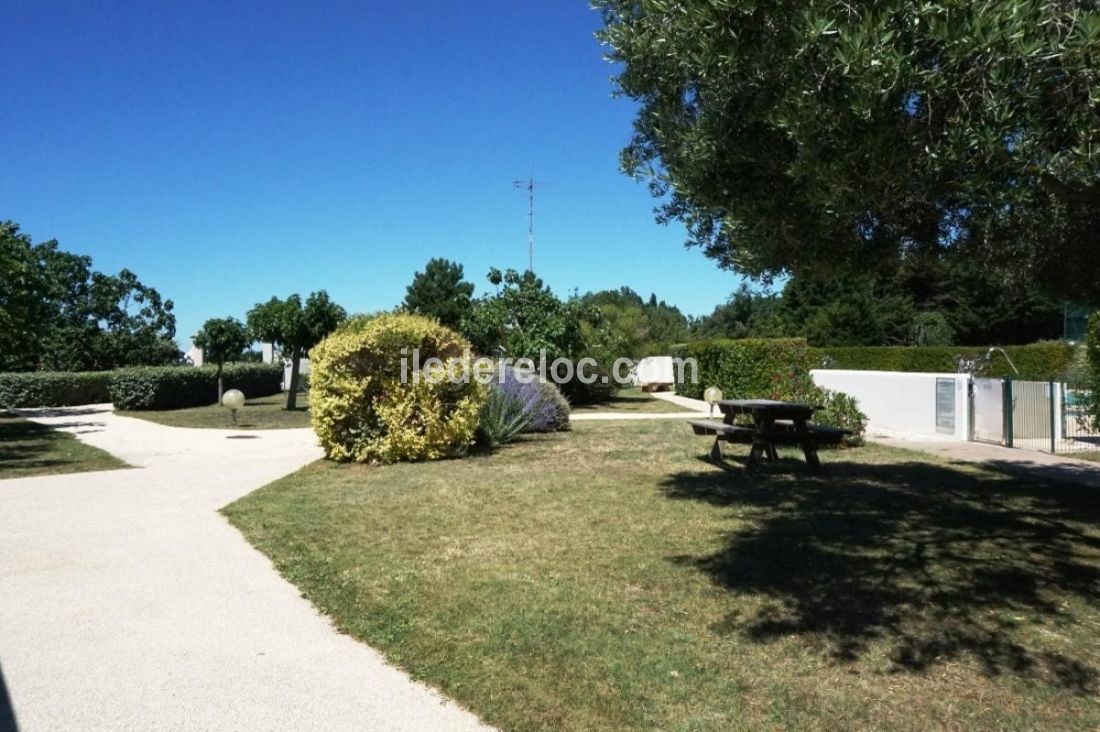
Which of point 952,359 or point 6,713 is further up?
point 952,359

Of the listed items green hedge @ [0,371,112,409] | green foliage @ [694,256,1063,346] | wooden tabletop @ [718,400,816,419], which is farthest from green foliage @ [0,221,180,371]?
green foliage @ [694,256,1063,346]

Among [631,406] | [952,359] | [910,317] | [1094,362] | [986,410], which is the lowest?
[631,406]

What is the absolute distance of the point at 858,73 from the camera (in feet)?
12.1

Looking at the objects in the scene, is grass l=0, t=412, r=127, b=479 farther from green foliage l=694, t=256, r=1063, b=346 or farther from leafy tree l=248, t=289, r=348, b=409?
green foliage l=694, t=256, r=1063, b=346

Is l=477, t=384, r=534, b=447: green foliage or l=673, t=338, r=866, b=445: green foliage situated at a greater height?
l=673, t=338, r=866, b=445: green foliage

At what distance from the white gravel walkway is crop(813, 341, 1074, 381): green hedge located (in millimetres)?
17561

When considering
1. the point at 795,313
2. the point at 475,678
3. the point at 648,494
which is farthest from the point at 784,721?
the point at 795,313

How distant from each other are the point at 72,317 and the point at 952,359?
1551 inches

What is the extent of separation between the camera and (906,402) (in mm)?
14812

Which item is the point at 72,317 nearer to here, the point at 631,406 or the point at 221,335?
the point at 221,335

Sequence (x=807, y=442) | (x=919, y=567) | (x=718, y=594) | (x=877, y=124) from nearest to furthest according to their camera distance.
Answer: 1. (x=877, y=124)
2. (x=718, y=594)
3. (x=919, y=567)
4. (x=807, y=442)

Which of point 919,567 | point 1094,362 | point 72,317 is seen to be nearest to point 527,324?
point 1094,362

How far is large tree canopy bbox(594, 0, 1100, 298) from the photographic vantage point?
3609 millimetres

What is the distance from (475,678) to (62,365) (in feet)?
114
